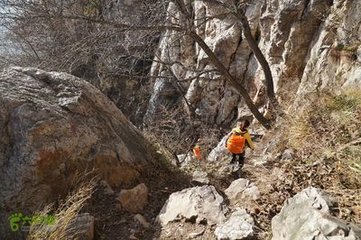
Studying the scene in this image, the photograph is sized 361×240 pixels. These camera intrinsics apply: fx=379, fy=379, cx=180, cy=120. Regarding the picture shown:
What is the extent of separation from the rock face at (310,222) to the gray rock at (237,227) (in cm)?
26

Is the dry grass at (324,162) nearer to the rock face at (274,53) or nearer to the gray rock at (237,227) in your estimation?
the gray rock at (237,227)

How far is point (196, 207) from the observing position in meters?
4.18

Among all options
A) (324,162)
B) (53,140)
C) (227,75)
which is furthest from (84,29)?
(324,162)

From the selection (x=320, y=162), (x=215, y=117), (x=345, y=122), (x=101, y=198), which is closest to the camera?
(x=320, y=162)

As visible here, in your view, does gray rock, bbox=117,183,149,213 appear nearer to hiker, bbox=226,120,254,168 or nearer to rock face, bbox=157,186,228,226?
rock face, bbox=157,186,228,226

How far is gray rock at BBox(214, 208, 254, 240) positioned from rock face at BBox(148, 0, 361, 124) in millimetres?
2840

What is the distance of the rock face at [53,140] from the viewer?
417 centimetres

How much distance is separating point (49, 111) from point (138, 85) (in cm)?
1357

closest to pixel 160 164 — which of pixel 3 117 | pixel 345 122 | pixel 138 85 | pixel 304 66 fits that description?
pixel 3 117

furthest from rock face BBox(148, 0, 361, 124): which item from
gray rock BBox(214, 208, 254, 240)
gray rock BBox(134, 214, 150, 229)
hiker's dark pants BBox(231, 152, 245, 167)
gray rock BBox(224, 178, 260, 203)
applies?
gray rock BBox(134, 214, 150, 229)

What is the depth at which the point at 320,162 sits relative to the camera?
3.77 metres

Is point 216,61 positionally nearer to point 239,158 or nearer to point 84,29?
point 239,158

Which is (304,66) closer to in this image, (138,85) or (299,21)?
(299,21)

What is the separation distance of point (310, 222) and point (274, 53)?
26.5ft
